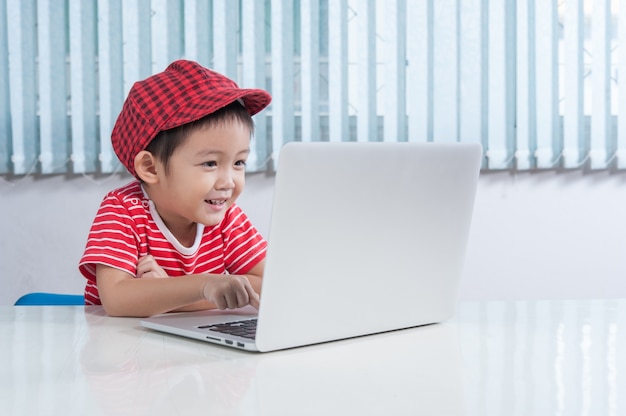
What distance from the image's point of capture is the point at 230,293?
98 cm

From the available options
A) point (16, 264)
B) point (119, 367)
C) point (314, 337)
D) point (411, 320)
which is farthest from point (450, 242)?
point (16, 264)

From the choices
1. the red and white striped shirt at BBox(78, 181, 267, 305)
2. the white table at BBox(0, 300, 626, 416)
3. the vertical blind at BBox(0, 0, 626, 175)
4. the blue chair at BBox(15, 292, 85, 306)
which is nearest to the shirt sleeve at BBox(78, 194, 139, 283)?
the red and white striped shirt at BBox(78, 181, 267, 305)

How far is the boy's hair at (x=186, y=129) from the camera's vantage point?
116 centimetres

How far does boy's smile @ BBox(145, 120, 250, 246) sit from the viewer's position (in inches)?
45.5

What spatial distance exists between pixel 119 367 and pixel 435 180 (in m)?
0.39

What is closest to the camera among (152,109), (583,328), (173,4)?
(583,328)

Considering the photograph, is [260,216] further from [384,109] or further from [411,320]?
[411,320]

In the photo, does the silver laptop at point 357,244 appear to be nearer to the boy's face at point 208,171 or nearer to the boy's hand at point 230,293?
the boy's hand at point 230,293

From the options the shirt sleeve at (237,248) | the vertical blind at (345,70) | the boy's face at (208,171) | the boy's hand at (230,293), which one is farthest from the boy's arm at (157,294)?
the vertical blind at (345,70)

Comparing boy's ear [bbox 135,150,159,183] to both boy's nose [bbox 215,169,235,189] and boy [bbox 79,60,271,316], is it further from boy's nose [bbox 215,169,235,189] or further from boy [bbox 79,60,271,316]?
boy's nose [bbox 215,169,235,189]

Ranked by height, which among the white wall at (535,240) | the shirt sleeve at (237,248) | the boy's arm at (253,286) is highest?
the shirt sleeve at (237,248)

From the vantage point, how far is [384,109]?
8.11ft

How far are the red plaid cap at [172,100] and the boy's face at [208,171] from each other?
4 centimetres

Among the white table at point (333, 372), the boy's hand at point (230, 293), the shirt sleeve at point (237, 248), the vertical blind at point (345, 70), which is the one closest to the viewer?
the white table at point (333, 372)
